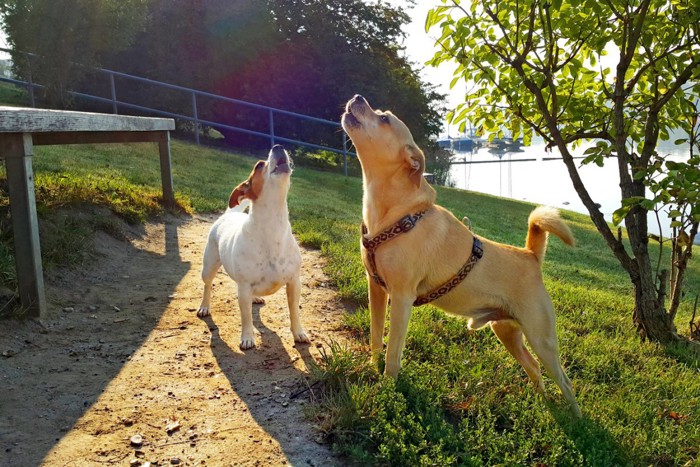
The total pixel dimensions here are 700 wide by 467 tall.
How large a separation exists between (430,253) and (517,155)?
52.4m

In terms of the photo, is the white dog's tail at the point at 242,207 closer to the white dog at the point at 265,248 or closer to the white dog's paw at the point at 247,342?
the white dog at the point at 265,248

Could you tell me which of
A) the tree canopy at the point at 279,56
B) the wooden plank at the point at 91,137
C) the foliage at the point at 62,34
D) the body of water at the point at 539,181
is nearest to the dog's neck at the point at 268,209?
the wooden plank at the point at 91,137

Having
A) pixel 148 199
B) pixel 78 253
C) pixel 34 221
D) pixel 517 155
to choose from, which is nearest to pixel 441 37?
pixel 34 221

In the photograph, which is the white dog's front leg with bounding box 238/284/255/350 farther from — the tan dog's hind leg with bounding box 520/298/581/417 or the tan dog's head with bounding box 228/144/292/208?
the tan dog's hind leg with bounding box 520/298/581/417

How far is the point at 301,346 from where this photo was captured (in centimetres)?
420

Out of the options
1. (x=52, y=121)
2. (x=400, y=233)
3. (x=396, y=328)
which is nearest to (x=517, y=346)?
(x=396, y=328)

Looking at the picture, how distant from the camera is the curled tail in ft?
11.5

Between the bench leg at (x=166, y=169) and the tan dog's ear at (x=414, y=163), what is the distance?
5519 millimetres

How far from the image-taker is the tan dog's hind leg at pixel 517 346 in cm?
372

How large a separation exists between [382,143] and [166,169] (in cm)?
548

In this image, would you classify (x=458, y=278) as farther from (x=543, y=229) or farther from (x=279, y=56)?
(x=279, y=56)

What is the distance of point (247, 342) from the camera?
4105 millimetres

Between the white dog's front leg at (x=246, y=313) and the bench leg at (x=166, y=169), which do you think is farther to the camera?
the bench leg at (x=166, y=169)

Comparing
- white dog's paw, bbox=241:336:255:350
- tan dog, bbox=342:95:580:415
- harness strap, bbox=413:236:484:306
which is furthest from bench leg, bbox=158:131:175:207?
harness strap, bbox=413:236:484:306
